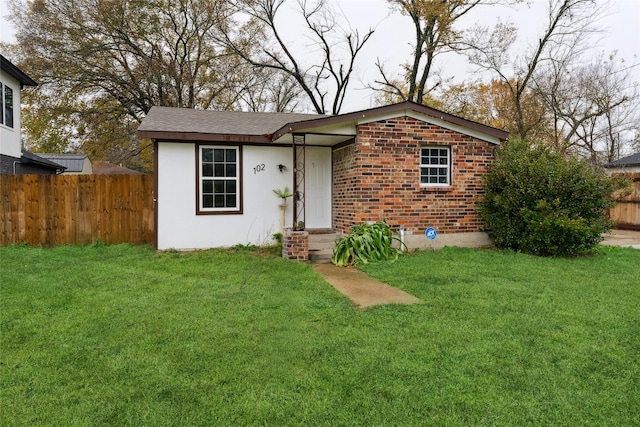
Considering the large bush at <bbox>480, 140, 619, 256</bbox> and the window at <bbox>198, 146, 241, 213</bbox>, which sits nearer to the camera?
the large bush at <bbox>480, 140, 619, 256</bbox>

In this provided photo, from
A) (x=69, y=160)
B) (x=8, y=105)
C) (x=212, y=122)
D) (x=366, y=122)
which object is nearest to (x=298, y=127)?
(x=366, y=122)

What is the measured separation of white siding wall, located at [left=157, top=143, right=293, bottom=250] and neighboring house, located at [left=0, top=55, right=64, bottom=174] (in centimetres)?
752

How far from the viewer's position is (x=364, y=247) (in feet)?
25.1

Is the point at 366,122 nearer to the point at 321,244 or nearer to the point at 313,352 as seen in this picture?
the point at 321,244

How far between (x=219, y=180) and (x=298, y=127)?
234 cm

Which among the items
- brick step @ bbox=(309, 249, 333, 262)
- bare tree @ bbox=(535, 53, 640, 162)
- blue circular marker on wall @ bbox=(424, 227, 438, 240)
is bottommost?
brick step @ bbox=(309, 249, 333, 262)

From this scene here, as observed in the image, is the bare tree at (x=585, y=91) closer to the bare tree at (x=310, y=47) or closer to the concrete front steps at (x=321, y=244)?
the bare tree at (x=310, y=47)

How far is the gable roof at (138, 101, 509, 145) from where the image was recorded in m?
8.23

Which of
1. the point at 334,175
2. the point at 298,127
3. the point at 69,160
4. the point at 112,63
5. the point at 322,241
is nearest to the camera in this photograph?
the point at 298,127

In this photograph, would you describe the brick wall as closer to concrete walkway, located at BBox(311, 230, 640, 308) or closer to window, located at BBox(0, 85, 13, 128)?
concrete walkway, located at BBox(311, 230, 640, 308)

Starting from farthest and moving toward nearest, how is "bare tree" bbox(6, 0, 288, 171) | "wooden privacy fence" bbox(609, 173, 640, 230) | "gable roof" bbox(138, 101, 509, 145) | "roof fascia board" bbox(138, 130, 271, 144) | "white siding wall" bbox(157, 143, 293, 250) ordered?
"bare tree" bbox(6, 0, 288, 171) → "wooden privacy fence" bbox(609, 173, 640, 230) → "white siding wall" bbox(157, 143, 293, 250) → "roof fascia board" bbox(138, 130, 271, 144) → "gable roof" bbox(138, 101, 509, 145)

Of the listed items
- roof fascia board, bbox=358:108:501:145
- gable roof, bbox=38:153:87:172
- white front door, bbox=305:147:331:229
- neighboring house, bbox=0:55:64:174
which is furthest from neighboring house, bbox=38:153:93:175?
roof fascia board, bbox=358:108:501:145

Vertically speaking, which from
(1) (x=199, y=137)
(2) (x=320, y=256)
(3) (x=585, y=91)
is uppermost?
(3) (x=585, y=91)

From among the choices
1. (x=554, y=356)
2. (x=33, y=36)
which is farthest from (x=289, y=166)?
(x=33, y=36)
